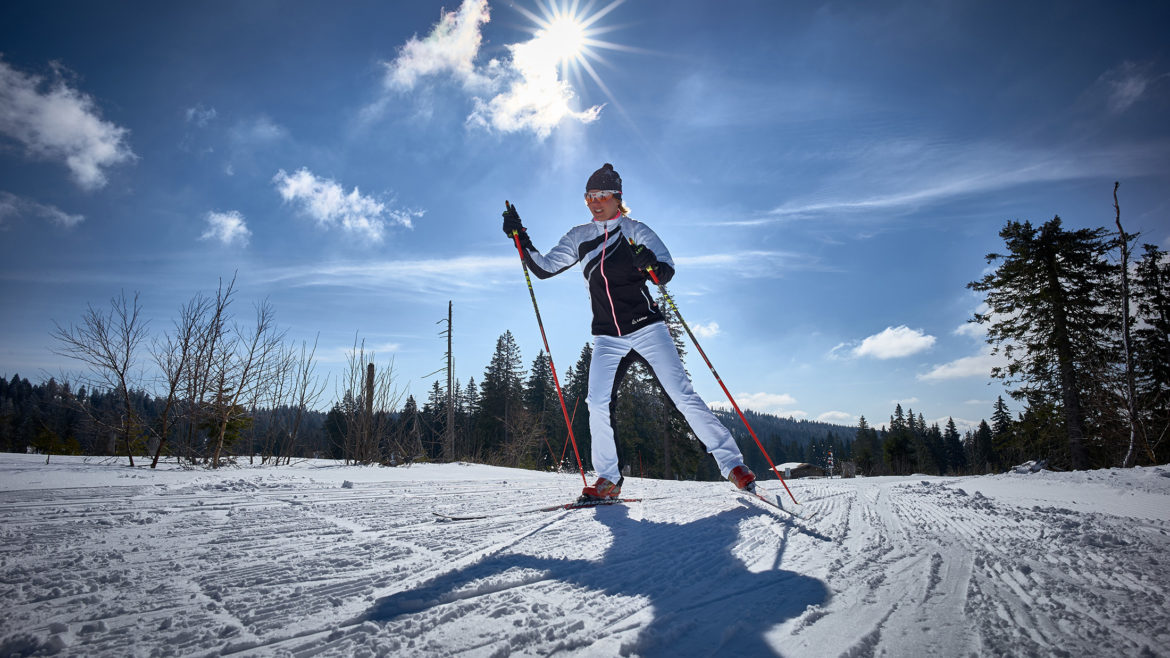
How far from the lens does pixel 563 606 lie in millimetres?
1052

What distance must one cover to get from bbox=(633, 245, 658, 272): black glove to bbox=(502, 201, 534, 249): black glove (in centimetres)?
98

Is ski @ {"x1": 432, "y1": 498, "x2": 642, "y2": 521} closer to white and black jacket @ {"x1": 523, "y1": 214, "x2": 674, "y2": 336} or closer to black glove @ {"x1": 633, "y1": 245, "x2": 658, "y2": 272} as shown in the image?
white and black jacket @ {"x1": 523, "y1": 214, "x2": 674, "y2": 336}

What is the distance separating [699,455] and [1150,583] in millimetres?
29053

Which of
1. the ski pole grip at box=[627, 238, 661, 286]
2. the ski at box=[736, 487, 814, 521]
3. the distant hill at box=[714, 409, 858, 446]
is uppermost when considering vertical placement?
the ski pole grip at box=[627, 238, 661, 286]

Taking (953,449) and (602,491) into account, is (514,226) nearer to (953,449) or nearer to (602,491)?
(602,491)

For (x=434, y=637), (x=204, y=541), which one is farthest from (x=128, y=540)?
(x=434, y=637)

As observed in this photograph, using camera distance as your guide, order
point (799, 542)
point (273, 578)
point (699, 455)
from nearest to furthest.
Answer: point (273, 578), point (799, 542), point (699, 455)

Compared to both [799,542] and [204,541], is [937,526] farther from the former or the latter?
[204,541]

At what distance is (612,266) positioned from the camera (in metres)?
3.57

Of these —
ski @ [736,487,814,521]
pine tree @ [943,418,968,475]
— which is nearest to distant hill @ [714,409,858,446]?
pine tree @ [943,418,968,475]

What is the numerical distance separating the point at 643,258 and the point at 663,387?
3.18 feet

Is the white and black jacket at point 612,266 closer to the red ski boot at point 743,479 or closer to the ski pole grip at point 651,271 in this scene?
the ski pole grip at point 651,271

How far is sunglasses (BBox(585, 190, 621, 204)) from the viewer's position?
12.5ft

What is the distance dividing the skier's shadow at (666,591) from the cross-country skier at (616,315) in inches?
59.0
